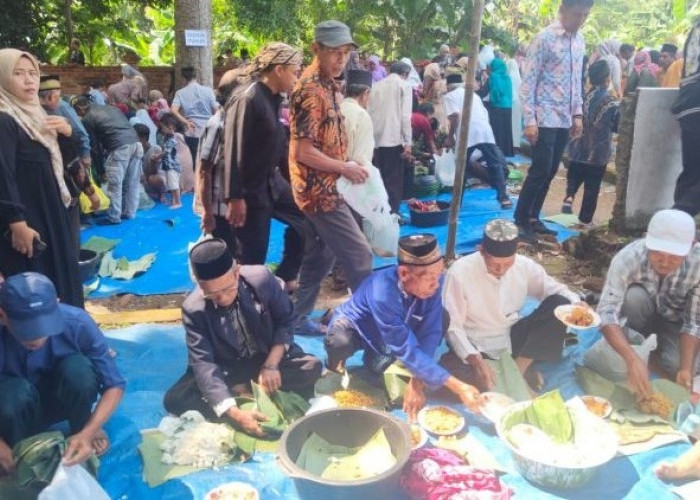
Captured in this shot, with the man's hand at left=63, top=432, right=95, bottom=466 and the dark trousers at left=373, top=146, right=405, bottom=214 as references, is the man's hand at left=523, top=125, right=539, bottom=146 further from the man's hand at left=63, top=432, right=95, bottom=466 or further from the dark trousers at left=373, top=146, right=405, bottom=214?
the man's hand at left=63, top=432, right=95, bottom=466

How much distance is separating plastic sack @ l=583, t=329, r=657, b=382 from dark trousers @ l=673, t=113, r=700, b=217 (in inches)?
50.7

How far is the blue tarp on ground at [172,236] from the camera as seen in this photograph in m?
4.73

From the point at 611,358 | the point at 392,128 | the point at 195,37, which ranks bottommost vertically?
the point at 611,358

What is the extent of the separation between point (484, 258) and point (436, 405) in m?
0.75

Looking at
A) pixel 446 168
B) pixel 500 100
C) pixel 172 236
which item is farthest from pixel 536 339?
pixel 500 100

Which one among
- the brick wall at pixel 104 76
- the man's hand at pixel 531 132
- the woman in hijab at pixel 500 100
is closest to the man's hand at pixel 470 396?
the man's hand at pixel 531 132

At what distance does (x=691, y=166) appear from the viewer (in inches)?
157

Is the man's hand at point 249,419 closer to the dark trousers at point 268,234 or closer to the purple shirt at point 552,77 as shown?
the dark trousers at point 268,234

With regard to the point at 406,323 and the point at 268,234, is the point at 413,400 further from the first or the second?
the point at 268,234

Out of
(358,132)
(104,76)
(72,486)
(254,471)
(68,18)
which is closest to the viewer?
(72,486)

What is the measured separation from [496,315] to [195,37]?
6.86m

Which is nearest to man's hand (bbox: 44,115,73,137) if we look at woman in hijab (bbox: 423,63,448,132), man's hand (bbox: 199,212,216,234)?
man's hand (bbox: 199,212,216,234)

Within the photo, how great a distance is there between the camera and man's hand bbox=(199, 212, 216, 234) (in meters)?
3.52

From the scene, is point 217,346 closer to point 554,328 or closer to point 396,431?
point 396,431
